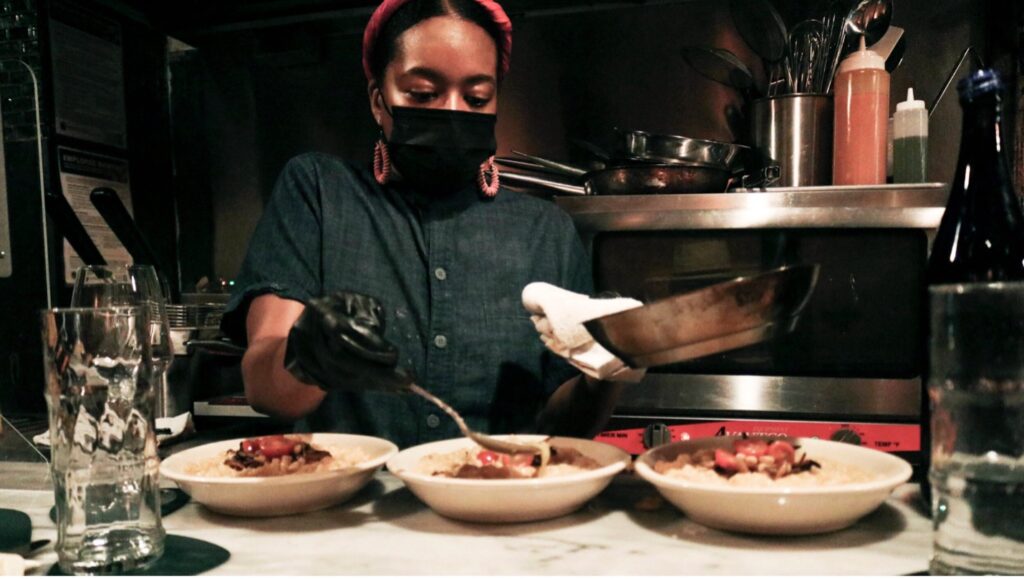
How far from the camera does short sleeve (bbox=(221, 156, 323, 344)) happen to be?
4.26 feet

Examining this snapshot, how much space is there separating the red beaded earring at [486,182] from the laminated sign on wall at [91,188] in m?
1.57

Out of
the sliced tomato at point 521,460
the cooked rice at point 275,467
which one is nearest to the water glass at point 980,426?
the sliced tomato at point 521,460

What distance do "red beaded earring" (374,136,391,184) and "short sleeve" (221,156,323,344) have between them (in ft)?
0.40

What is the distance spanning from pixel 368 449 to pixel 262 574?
31cm

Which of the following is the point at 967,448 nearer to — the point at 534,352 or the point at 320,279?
the point at 534,352

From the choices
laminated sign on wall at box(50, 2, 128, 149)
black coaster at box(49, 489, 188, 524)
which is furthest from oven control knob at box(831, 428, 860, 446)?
laminated sign on wall at box(50, 2, 128, 149)

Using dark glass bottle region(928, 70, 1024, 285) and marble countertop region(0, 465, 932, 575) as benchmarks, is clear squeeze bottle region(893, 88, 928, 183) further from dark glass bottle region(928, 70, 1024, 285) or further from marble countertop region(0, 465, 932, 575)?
marble countertop region(0, 465, 932, 575)

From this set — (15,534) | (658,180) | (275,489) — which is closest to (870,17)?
(658,180)

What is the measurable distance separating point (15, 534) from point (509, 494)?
52 cm

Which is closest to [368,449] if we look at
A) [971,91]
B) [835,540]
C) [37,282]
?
[835,540]

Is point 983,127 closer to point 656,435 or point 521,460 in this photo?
point 521,460

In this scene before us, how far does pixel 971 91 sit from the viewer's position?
781 mm

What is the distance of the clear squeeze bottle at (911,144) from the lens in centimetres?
180

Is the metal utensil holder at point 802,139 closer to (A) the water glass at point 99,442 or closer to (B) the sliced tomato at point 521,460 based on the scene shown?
(B) the sliced tomato at point 521,460
